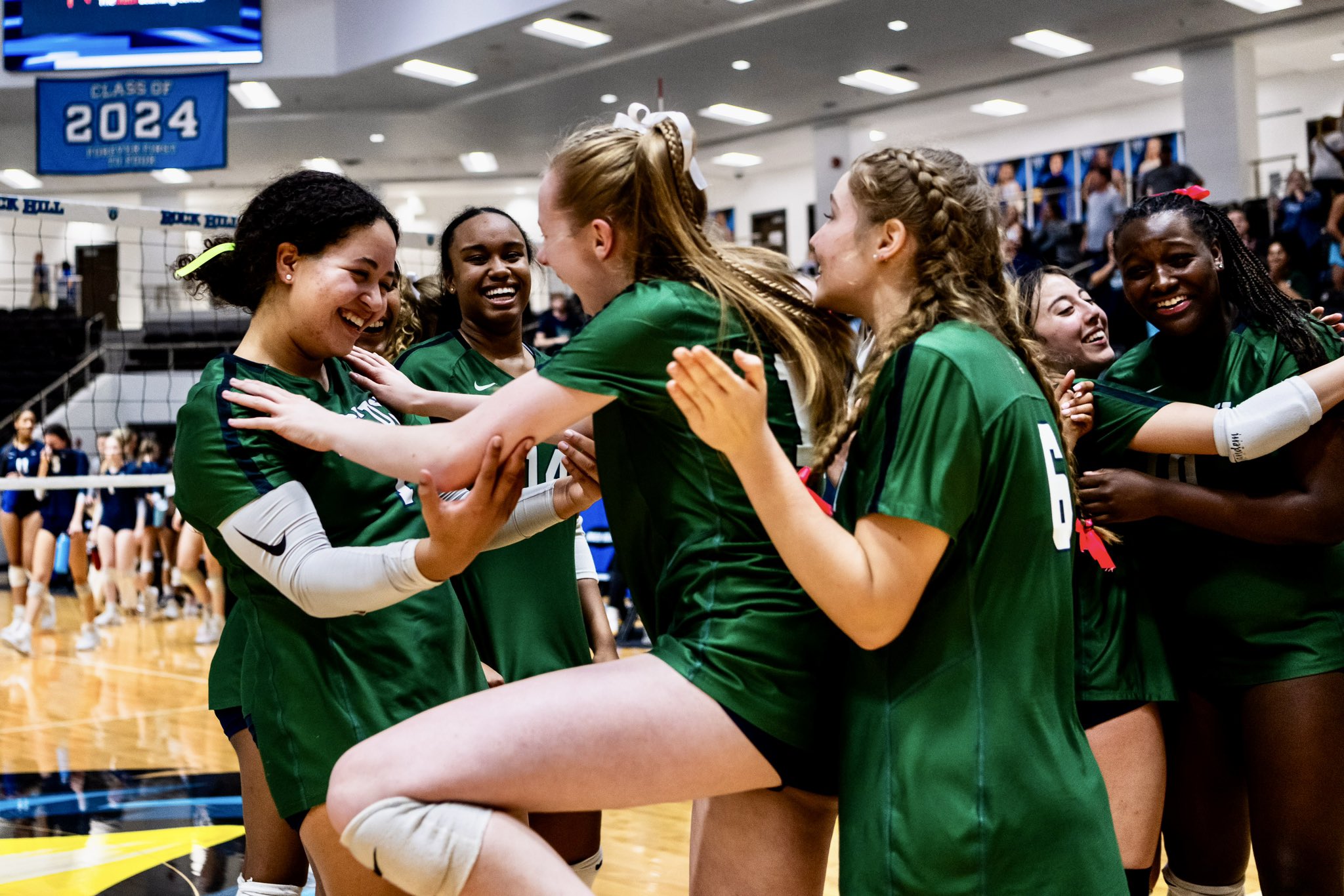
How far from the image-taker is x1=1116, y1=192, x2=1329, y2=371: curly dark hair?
7.97 feet

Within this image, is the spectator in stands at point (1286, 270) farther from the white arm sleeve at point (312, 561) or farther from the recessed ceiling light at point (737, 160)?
the recessed ceiling light at point (737, 160)

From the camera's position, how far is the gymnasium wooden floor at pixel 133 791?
12.5ft

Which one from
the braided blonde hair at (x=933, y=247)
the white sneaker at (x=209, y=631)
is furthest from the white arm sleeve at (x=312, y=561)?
the white sneaker at (x=209, y=631)

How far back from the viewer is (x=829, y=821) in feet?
6.25

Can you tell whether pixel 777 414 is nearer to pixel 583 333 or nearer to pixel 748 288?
pixel 748 288

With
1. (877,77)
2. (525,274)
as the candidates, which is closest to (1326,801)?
(525,274)

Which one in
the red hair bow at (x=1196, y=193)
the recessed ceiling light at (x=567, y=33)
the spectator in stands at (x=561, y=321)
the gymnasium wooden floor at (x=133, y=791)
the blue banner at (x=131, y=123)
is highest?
the recessed ceiling light at (x=567, y=33)

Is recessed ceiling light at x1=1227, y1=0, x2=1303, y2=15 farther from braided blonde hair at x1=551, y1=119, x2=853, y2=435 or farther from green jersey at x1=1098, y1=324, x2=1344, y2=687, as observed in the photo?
braided blonde hair at x1=551, y1=119, x2=853, y2=435

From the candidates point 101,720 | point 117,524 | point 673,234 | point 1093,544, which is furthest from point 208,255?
point 117,524

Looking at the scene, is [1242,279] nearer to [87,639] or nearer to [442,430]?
[442,430]

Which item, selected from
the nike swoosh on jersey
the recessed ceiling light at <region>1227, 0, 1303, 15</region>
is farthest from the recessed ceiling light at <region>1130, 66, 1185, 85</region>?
the nike swoosh on jersey

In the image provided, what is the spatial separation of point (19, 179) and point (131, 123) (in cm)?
1103

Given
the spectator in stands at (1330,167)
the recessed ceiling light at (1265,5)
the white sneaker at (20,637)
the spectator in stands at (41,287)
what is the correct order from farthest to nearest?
the spectator in stands at (41,287)
the recessed ceiling light at (1265,5)
the spectator in stands at (1330,167)
the white sneaker at (20,637)

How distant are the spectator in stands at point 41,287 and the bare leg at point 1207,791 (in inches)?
759
